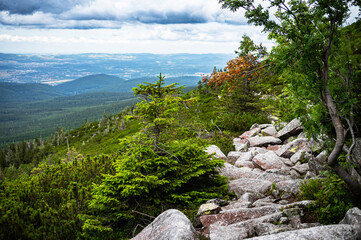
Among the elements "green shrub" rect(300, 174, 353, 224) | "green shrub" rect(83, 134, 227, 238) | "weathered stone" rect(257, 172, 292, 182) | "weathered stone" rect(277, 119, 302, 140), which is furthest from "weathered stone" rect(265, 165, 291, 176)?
"weathered stone" rect(277, 119, 302, 140)

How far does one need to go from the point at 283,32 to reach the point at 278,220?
4.66 meters

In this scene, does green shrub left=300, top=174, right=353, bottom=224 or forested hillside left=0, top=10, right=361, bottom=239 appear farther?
green shrub left=300, top=174, right=353, bottom=224

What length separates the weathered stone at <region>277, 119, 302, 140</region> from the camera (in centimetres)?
1497

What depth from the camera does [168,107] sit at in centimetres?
880

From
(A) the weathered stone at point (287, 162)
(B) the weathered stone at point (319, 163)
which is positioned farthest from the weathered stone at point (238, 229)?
(A) the weathered stone at point (287, 162)

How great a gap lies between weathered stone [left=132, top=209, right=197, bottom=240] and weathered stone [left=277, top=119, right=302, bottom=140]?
39.9 ft

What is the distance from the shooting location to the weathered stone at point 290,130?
15.0 m

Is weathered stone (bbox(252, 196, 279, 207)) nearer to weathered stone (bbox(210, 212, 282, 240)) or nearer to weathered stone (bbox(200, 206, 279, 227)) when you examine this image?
weathered stone (bbox(200, 206, 279, 227))

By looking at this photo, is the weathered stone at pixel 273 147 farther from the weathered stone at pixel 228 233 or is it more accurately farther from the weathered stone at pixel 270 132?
the weathered stone at pixel 228 233

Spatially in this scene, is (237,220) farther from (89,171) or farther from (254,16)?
(89,171)

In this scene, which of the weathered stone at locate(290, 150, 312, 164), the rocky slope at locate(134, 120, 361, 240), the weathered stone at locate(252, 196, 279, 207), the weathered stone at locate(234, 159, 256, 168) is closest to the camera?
the rocky slope at locate(134, 120, 361, 240)

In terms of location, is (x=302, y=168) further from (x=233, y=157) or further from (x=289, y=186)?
(x=233, y=157)

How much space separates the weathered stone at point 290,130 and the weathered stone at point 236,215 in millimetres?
10182

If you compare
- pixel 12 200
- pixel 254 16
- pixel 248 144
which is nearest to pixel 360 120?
pixel 254 16
